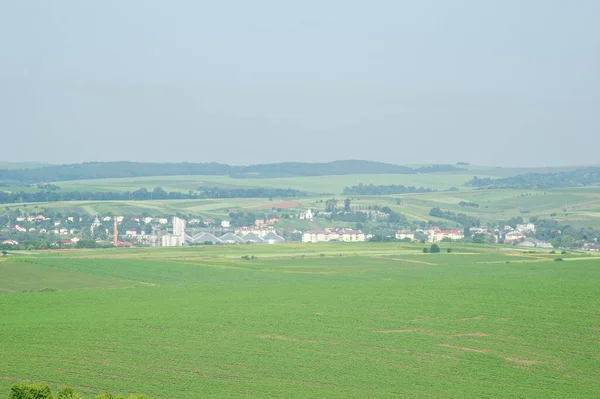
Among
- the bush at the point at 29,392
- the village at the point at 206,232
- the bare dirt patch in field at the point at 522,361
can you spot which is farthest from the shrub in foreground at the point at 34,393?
the village at the point at 206,232

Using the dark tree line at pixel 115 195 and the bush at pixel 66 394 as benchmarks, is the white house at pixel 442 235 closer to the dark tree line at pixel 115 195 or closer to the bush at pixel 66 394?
the dark tree line at pixel 115 195

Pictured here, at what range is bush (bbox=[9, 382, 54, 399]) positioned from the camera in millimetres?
25125

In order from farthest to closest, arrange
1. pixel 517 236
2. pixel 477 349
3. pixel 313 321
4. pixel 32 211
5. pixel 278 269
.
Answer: pixel 32 211, pixel 517 236, pixel 278 269, pixel 313 321, pixel 477 349

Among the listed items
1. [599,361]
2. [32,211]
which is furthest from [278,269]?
[32,211]

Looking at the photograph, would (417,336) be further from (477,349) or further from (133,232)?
→ (133,232)

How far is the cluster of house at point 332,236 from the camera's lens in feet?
402

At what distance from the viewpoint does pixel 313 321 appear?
139ft

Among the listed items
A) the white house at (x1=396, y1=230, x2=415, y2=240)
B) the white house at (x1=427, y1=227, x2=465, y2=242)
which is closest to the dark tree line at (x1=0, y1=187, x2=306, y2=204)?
the white house at (x1=396, y1=230, x2=415, y2=240)

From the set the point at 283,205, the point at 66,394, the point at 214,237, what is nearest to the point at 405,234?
the point at 214,237

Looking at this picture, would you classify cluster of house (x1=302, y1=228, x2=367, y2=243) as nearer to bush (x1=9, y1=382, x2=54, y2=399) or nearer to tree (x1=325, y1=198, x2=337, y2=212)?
tree (x1=325, y1=198, x2=337, y2=212)

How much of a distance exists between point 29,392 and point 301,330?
16339 millimetres

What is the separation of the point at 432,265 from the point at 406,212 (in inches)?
3372

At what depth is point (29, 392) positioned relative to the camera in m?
25.2

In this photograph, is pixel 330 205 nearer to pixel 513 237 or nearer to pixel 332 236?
pixel 332 236
